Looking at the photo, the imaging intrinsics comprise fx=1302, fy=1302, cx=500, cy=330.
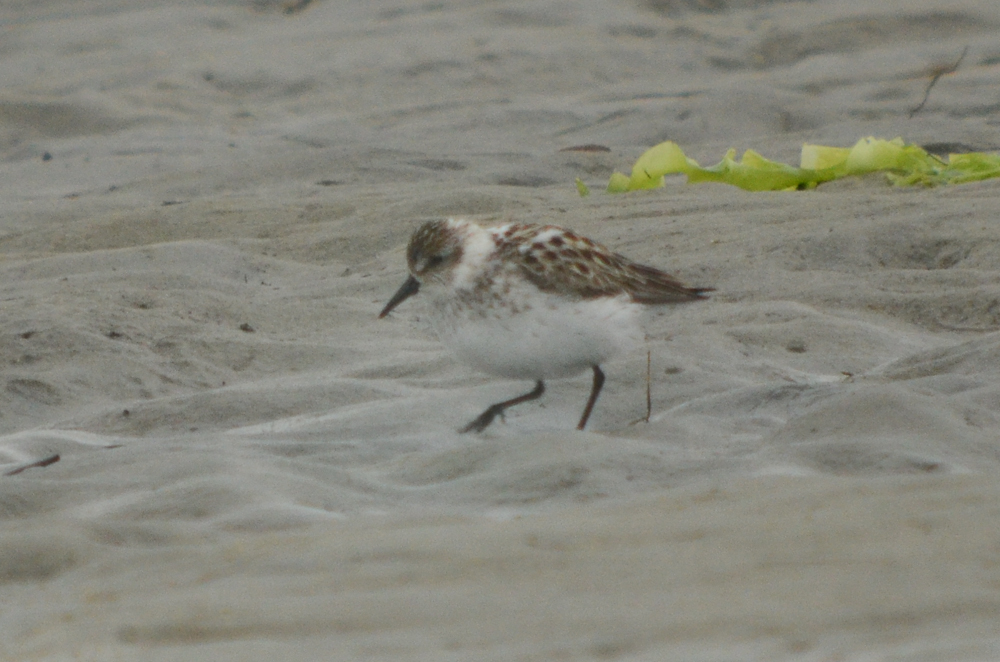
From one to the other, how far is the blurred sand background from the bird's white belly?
0.78ft

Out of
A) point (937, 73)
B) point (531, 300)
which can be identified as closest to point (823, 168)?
point (531, 300)

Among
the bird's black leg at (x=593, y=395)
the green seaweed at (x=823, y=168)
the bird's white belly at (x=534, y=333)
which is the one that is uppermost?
the bird's white belly at (x=534, y=333)

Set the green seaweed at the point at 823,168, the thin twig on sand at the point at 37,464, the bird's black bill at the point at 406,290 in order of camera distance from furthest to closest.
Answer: the green seaweed at the point at 823,168 < the bird's black bill at the point at 406,290 < the thin twig on sand at the point at 37,464

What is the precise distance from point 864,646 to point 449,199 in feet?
19.3

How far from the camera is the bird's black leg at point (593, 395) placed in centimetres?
443

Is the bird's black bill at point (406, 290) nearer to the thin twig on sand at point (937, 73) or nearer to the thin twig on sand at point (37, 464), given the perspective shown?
the thin twig on sand at point (37, 464)

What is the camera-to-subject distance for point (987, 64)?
38.7 feet

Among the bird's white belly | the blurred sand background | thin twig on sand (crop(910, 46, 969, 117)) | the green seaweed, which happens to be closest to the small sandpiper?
the bird's white belly

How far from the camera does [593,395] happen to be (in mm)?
4523

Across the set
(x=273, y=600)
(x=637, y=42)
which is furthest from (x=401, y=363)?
(x=637, y=42)

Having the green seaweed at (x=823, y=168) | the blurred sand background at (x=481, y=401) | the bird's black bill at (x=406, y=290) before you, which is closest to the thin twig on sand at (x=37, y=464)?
the blurred sand background at (x=481, y=401)

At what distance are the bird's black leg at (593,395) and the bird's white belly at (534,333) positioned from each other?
0.14 metres

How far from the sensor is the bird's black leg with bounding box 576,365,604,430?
4.43m

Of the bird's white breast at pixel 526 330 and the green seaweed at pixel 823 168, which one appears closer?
the bird's white breast at pixel 526 330
